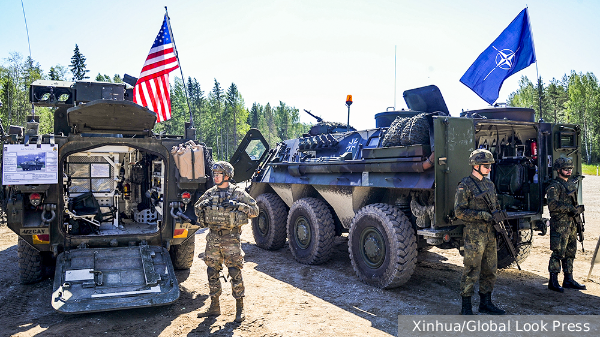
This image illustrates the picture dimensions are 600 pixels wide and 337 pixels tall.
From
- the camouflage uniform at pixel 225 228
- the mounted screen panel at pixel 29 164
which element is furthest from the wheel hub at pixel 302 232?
the mounted screen panel at pixel 29 164

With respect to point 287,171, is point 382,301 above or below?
below

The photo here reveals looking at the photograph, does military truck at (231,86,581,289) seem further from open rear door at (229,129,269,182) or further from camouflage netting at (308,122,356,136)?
open rear door at (229,129,269,182)

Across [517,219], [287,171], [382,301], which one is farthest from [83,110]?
[517,219]

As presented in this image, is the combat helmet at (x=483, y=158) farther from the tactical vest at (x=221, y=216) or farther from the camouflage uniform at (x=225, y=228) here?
the tactical vest at (x=221, y=216)

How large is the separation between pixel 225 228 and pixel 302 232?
2.95 metres

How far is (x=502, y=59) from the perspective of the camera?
7.36m

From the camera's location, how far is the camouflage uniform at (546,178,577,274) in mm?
5516

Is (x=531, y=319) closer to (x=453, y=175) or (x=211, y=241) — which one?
(x=453, y=175)

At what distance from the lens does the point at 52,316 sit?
470 cm

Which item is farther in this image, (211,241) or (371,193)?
(371,193)

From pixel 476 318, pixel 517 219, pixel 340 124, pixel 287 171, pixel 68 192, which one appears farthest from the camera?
pixel 340 124

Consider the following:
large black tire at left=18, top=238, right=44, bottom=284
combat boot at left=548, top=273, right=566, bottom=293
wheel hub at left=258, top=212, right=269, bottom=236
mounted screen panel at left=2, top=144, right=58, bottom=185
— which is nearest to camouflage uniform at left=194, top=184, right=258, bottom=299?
mounted screen panel at left=2, top=144, right=58, bottom=185

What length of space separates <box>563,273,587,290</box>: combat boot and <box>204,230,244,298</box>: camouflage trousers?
4.27 metres

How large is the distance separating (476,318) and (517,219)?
1710 mm
